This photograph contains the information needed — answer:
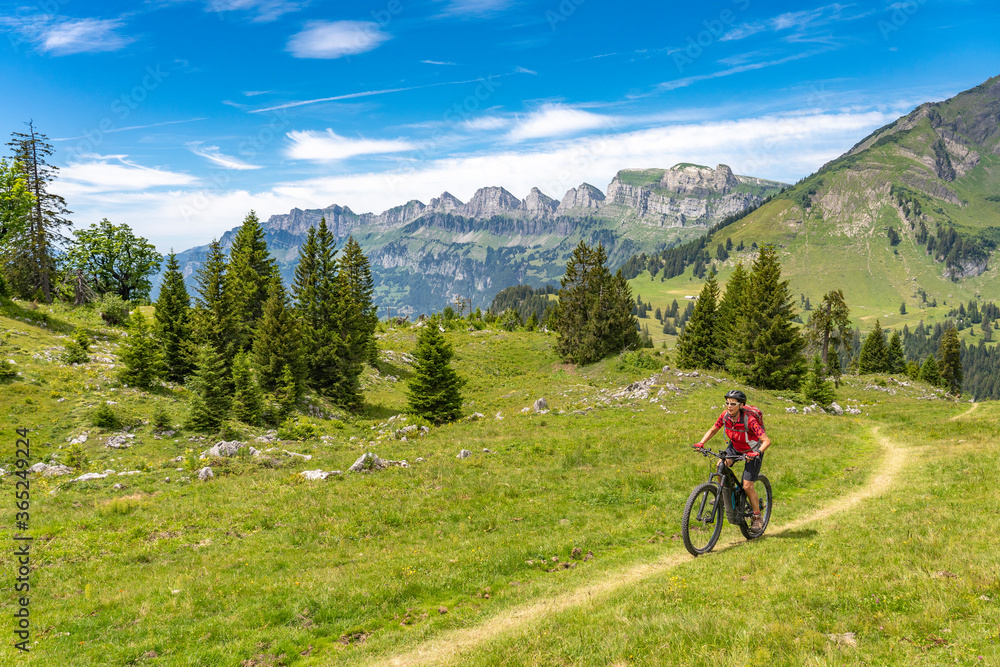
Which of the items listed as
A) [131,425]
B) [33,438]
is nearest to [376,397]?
[131,425]

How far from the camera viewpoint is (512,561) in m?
13.1

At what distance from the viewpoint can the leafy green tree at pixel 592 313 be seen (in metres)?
66.2

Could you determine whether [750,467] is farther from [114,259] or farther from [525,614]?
Result: [114,259]

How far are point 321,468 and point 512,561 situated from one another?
44.3ft

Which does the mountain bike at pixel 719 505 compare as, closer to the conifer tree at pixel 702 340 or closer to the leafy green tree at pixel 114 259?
the conifer tree at pixel 702 340

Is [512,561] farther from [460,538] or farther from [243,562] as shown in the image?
[243,562]

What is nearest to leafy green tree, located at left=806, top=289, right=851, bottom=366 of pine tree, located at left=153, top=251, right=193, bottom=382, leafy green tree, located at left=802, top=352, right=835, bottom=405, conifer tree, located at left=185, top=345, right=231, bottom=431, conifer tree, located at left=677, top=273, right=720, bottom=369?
conifer tree, located at left=677, top=273, right=720, bottom=369

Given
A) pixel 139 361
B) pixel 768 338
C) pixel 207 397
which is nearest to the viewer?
pixel 207 397

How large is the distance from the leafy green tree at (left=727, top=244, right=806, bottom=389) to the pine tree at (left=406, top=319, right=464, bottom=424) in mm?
33475

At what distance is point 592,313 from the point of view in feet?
217

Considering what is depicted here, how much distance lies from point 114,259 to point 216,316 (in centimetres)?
3908

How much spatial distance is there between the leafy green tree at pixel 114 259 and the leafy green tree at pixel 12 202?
18.9 m

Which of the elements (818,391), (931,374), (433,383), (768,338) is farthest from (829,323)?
Answer: (433,383)

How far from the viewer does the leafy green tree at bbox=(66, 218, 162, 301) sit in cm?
6525
